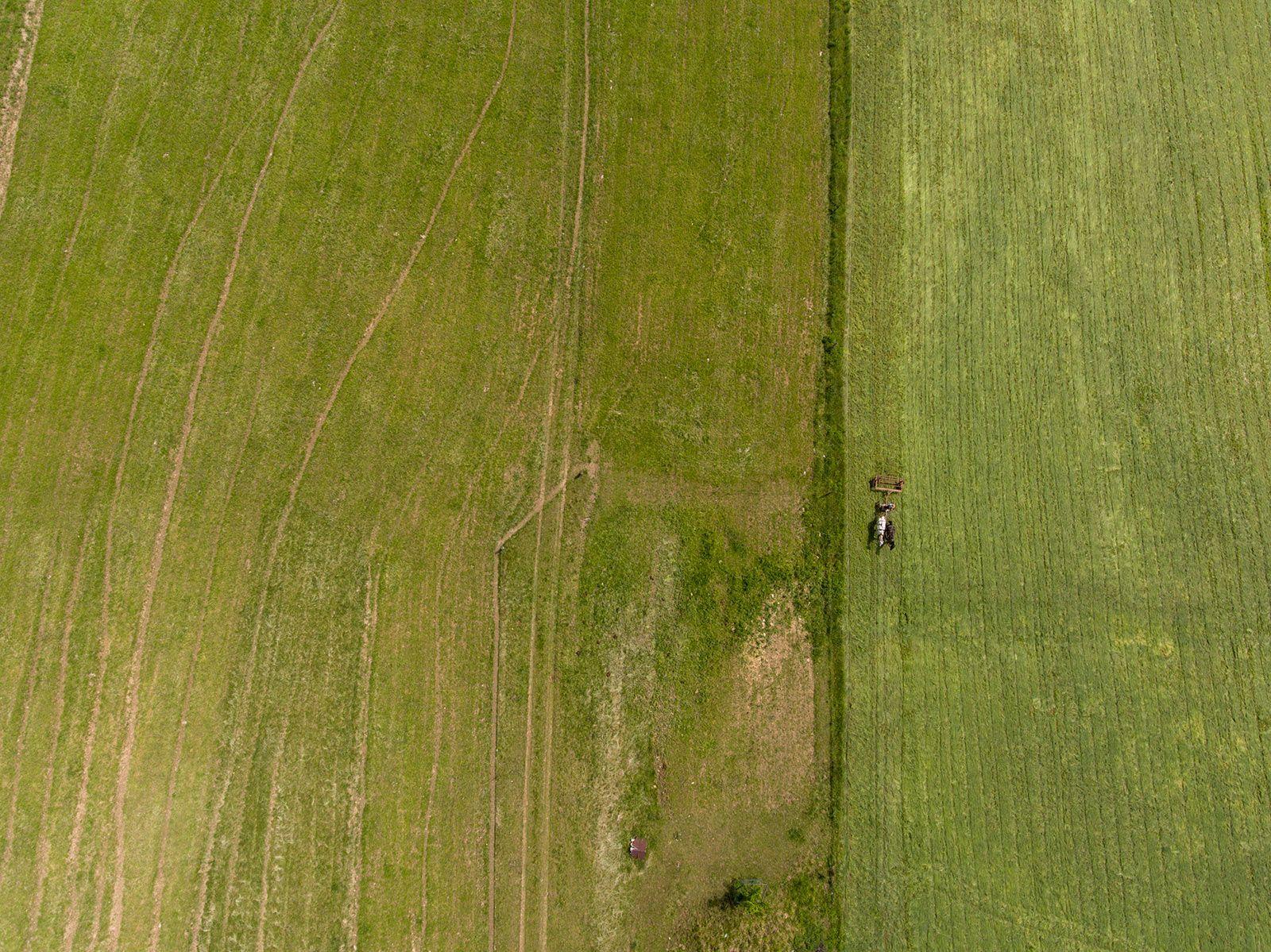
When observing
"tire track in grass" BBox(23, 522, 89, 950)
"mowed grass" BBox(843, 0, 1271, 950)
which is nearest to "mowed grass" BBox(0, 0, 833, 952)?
"tire track in grass" BBox(23, 522, 89, 950)

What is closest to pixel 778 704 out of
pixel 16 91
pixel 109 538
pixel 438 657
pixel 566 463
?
pixel 566 463

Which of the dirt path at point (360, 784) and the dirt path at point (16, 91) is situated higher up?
the dirt path at point (16, 91)

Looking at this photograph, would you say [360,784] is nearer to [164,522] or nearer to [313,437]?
[164,522]

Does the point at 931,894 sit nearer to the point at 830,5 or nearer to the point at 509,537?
the point at 509,537

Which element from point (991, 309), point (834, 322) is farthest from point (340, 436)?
point (991, 309)

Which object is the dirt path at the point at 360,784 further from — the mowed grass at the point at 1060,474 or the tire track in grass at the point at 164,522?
the mowed grass at the point at 1060,474

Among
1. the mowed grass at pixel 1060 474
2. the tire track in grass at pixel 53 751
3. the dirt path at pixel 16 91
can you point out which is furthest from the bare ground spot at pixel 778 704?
the dirt path at pixel 16 91

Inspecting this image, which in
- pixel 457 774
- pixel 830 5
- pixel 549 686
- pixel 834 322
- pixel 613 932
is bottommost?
pixel 613 932
